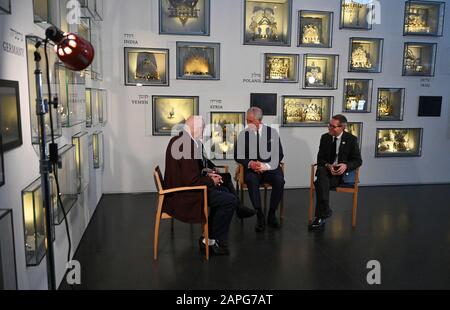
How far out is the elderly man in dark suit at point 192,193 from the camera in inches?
115

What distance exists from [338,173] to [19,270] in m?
2.92

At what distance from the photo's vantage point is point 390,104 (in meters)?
5.55

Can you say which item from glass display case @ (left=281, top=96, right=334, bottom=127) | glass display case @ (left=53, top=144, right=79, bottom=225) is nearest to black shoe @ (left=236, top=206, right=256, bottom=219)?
glass display case @ (left=53, top=144, right=79, bottom=225)

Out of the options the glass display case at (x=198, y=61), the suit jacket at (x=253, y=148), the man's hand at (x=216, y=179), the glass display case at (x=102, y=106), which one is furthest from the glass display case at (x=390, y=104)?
the glass display case at (x=102, y=106)

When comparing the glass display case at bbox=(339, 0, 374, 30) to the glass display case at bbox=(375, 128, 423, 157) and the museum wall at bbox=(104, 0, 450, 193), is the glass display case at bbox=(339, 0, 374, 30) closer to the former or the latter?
the museum wall at bbox=(104, 0, 450, 193)

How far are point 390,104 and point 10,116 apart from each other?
519cm

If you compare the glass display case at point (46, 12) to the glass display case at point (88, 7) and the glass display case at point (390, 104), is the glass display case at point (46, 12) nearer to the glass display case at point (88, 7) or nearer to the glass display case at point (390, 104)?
the glass display case at point (88, 7)

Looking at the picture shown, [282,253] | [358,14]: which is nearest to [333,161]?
[282,253]

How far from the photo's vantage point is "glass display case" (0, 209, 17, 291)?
158 centimetres

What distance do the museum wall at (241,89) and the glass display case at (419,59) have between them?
0.08m

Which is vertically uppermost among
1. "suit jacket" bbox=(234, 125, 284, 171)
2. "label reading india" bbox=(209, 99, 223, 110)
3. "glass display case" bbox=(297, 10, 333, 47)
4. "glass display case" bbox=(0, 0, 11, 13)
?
"glass display case" bbox=(297, 10, 333, 47)

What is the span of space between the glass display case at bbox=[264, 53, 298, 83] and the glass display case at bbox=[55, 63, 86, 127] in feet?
8.59

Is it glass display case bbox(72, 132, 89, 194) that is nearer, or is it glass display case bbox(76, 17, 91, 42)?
glass display case bbox(72, 132, 89, 194)

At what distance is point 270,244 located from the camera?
131 inches
